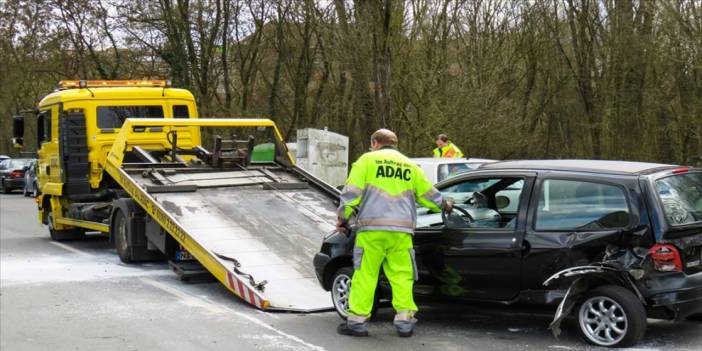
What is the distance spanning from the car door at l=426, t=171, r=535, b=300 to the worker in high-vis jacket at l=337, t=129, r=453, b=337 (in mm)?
297

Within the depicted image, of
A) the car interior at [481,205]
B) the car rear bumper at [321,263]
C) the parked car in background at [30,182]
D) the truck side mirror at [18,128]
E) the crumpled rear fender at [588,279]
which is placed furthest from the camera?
the parked car in background at [30,182]

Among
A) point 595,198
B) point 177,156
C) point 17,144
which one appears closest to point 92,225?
point 177,156

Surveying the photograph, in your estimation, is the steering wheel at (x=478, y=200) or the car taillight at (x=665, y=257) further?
the steering wheel at (x=478, y=200)

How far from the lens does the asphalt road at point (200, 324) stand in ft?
22.2

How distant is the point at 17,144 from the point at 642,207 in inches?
494

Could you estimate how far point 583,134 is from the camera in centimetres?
2556

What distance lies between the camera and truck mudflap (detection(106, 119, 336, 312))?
848 centimetres

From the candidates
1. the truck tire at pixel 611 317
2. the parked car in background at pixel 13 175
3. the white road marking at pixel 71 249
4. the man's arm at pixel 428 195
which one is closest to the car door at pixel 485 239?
the man's arm at pixel 428 195

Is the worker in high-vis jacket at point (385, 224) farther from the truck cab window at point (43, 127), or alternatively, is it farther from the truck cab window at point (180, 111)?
the truck cab window at point (43, 127)

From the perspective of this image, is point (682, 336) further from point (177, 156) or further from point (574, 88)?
point (574, 88)

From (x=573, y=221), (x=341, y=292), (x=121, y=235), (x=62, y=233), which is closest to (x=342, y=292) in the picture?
(x=341, y=292)

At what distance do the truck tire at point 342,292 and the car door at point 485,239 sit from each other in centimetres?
71

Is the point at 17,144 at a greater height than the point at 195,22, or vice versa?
the point at 195,22

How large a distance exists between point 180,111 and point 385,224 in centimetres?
856
